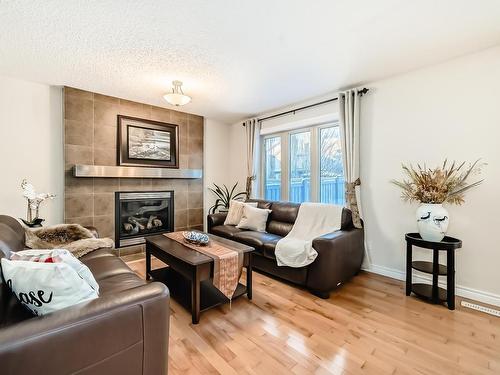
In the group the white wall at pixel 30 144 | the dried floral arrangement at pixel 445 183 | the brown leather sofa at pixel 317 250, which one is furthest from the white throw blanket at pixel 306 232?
the white wall at pixel 30 144

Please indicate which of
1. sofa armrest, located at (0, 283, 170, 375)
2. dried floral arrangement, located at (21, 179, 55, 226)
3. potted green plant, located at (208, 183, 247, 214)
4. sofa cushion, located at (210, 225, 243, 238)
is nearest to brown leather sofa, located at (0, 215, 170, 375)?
sofa armrest, located at (0, 283, 170, 375)

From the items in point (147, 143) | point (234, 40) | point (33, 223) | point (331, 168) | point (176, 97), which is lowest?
point (33, 223)

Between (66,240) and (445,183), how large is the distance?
375 cm

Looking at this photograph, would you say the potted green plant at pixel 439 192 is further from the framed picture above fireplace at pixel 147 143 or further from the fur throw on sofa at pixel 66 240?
the framed picture above fireplace at pixel 147 143

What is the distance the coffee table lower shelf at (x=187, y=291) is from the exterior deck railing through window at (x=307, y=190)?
1902 mm

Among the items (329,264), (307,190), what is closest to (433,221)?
(329,264)

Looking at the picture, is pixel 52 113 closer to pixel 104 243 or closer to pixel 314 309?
pixel 104 243

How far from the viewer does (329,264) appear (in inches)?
93.4

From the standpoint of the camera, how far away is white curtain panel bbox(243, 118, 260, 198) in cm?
447

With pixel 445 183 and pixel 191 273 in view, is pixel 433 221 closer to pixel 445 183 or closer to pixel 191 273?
pixel 445 183

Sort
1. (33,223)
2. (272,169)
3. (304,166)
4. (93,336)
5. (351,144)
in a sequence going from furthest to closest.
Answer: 1. (272,169)
2. (304,166)
3. (351,144)
4. (33,223)
5. (93,336)

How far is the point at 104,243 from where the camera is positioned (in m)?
2.49

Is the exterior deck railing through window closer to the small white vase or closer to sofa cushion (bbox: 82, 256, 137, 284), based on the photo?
the small white vase

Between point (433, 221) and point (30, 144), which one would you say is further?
point (30, 144)
